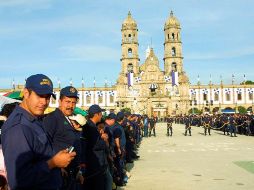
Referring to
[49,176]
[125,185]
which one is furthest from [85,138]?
[125,185]

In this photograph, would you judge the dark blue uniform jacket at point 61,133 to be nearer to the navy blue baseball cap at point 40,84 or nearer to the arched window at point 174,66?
the navy blue baseball cap at point 40,84

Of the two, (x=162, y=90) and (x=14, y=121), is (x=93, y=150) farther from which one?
(x=162, y=90)

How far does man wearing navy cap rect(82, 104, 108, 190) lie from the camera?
579cm

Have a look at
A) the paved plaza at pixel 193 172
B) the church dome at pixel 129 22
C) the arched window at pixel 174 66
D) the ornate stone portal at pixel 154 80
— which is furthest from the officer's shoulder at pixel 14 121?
the church dome at pixel 129 22

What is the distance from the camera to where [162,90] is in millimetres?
87875

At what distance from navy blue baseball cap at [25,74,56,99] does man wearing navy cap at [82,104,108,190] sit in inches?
93.1

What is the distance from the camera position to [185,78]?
8750cm

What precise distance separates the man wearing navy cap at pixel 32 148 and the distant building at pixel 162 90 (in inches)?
3158

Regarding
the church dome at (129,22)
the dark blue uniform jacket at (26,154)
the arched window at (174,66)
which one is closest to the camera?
the dark blue uniform jacket at (26,154)

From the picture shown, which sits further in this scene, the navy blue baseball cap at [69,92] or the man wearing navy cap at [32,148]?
the navy blue baseball cap at [69,92]

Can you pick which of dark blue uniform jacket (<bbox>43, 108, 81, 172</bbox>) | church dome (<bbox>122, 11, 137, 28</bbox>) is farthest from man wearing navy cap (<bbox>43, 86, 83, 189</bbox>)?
church dome (<bbox>122, 11, 137, 28</bbox>)

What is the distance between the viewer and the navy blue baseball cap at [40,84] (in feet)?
10.8

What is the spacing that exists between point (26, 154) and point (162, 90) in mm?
85392

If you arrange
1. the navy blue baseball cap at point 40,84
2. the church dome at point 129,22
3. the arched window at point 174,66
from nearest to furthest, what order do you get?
the navy blue baseball cap at point 40,84
the arched window at point 174,66
the church dome at point 129,22
